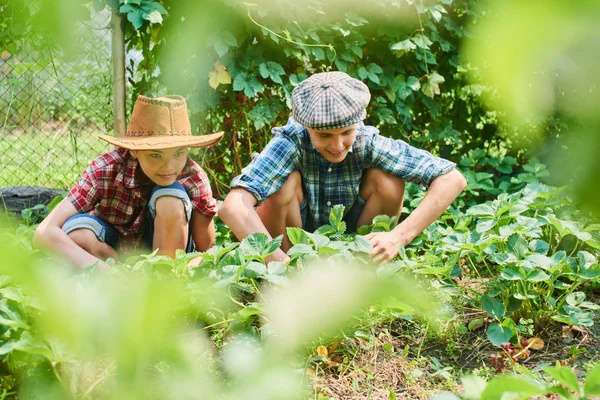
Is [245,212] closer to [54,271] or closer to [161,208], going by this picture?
[161,208]

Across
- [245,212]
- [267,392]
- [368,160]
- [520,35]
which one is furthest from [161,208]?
[520,35]

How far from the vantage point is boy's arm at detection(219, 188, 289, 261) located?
98.8 inches

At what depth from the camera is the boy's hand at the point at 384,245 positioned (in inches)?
91.8

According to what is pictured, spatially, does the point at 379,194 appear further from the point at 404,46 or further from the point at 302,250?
the point at 404,46

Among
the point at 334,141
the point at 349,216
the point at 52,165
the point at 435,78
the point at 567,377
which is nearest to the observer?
the point at 567,377

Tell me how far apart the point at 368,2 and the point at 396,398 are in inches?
62.1

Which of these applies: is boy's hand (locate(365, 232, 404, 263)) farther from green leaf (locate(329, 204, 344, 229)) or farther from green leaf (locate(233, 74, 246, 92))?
green leaf (locate(233, 74, 246, 92))

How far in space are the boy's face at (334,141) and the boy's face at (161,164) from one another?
0.54 metres

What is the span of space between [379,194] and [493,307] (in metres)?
0.76

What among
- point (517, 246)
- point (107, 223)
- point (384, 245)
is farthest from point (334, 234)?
point (107, 223)

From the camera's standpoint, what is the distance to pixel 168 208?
2.59 metres

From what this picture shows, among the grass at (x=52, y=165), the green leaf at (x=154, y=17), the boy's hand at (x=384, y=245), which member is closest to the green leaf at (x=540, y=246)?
the boy's hand at (x=384, y=245)

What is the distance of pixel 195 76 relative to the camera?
3.44 metres

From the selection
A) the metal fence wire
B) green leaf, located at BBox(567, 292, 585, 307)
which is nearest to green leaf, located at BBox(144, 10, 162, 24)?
the metal fence wire
